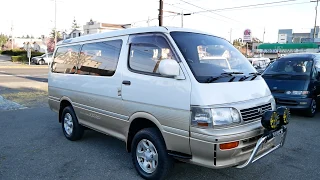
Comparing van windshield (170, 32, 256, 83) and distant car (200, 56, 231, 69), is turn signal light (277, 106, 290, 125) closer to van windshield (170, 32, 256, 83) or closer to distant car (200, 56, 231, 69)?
van windshield (170, 32, 256, 83)

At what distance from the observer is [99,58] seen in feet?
15.1

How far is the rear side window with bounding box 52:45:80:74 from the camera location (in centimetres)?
531

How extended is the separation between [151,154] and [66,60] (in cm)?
310

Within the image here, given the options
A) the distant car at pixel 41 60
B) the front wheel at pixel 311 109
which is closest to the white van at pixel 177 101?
the front wheel at pixel 311 109

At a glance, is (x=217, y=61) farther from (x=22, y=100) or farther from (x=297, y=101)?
(x=22, y=100)

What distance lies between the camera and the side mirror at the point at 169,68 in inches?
125

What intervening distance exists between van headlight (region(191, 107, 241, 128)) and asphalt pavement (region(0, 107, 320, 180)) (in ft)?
3.94

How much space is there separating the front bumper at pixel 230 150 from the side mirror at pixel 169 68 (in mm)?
832

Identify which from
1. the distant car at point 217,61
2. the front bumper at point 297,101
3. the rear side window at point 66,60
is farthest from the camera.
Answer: the front bumper at point 297,101

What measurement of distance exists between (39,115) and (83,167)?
14.7ft

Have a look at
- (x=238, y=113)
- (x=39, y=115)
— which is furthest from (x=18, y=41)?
(x=238, y=113)

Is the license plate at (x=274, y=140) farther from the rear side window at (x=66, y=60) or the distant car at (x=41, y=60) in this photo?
the distant car at (x=41, y=60)

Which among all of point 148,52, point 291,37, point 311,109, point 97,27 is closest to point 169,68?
point 148,52

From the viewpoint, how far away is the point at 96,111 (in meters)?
4.61
